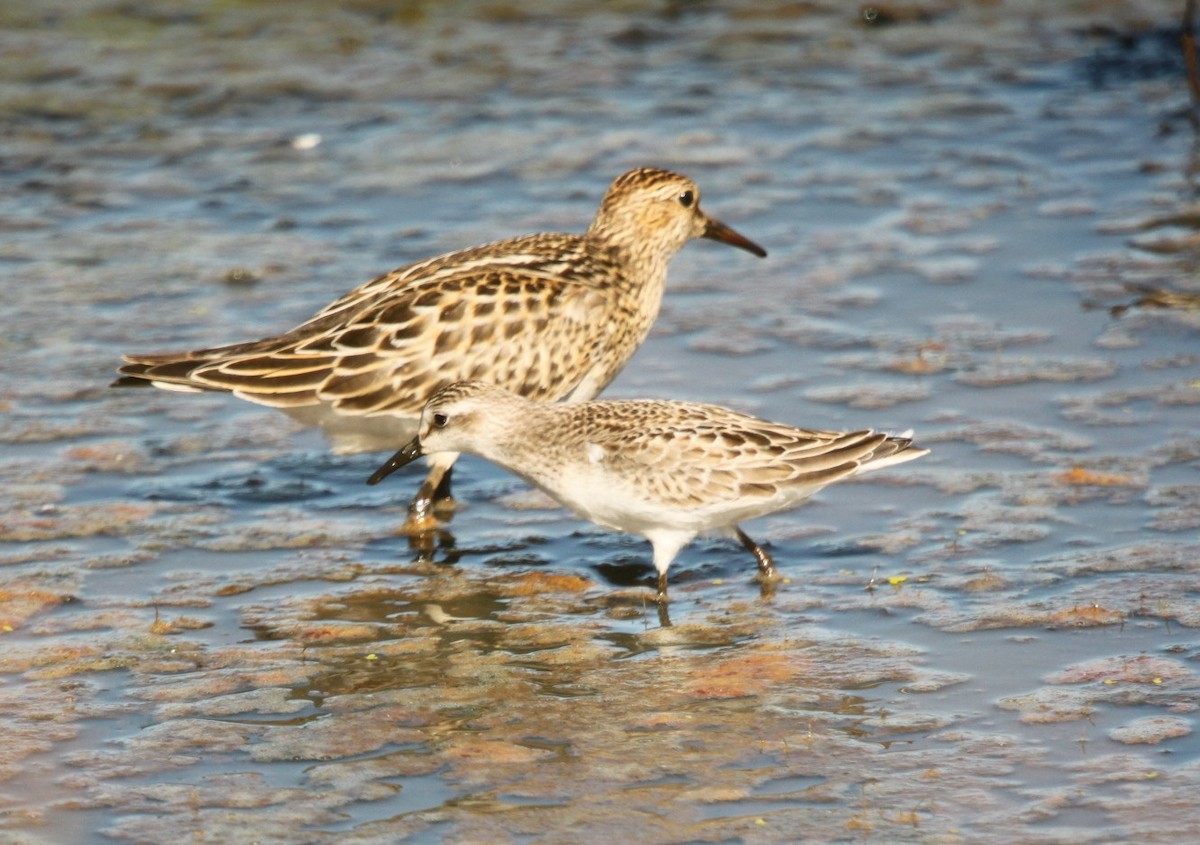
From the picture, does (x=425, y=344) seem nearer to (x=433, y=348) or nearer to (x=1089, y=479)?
(x=433, y=348)

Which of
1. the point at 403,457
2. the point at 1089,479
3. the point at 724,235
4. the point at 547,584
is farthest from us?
the point at 724,235

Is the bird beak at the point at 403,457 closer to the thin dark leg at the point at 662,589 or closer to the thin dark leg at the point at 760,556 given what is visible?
the thin dark leg at the point at 662,589

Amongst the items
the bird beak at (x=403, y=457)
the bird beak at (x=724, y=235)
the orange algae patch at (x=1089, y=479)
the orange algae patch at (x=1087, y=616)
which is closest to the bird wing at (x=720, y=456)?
the bird beak at (x=403, y=457)

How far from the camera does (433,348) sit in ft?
29.9

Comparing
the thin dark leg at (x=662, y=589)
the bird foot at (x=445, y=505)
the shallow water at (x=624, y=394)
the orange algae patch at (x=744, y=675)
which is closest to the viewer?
the shallow water at (x=624, y=394)

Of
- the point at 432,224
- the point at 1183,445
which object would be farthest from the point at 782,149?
the point at 1183,445

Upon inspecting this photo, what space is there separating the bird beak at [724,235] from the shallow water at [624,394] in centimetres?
58

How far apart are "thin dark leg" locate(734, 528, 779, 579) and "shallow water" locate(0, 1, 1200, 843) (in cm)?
11

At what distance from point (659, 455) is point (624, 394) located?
2.78 metres

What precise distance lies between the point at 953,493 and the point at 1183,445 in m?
1.28

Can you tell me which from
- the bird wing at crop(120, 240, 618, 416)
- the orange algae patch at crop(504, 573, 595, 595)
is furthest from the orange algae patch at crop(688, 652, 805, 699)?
the bird wing at crop(120, 240, 618, 416)

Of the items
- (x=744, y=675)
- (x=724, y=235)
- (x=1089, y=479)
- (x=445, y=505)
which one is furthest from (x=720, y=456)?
(x=724, y=235)

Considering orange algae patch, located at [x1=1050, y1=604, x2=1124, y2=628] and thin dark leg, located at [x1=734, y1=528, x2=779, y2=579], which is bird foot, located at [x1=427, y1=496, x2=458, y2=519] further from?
orange algae patch, located at [x1=1050, y1=604, x2=1124, y2=628]

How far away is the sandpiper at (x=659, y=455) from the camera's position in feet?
26.1
